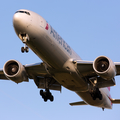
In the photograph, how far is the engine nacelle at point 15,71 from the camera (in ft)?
91.4

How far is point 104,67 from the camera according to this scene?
26266 mm

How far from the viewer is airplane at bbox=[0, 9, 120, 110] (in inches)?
922

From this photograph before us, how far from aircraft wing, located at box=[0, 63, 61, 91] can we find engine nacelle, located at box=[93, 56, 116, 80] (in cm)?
513

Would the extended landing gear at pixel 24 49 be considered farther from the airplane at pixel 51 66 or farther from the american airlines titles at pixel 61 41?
the american airlines titles at pixel 61 41

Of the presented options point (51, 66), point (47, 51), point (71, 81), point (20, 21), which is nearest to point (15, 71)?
point (51, 66)

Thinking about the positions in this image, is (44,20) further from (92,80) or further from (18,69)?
(92,80)

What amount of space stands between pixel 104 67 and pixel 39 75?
7431 millimetres

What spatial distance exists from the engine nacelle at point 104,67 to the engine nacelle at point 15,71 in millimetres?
7244

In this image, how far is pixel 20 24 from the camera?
74.6 ft

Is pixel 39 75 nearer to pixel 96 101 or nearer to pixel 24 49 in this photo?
pixel 24 49

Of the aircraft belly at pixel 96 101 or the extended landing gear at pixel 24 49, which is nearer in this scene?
the extended landing gear at pixel 24 49

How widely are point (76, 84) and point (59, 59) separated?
415 centimetres

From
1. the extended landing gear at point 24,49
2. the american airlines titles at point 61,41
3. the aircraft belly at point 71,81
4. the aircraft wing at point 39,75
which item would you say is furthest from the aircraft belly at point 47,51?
the aircraft wing at point 39,75

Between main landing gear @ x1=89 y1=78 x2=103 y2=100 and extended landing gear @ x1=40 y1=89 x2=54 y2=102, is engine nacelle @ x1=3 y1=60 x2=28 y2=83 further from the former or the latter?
main landing gear @ x1=89 y1=78 x2=103 y2=100
